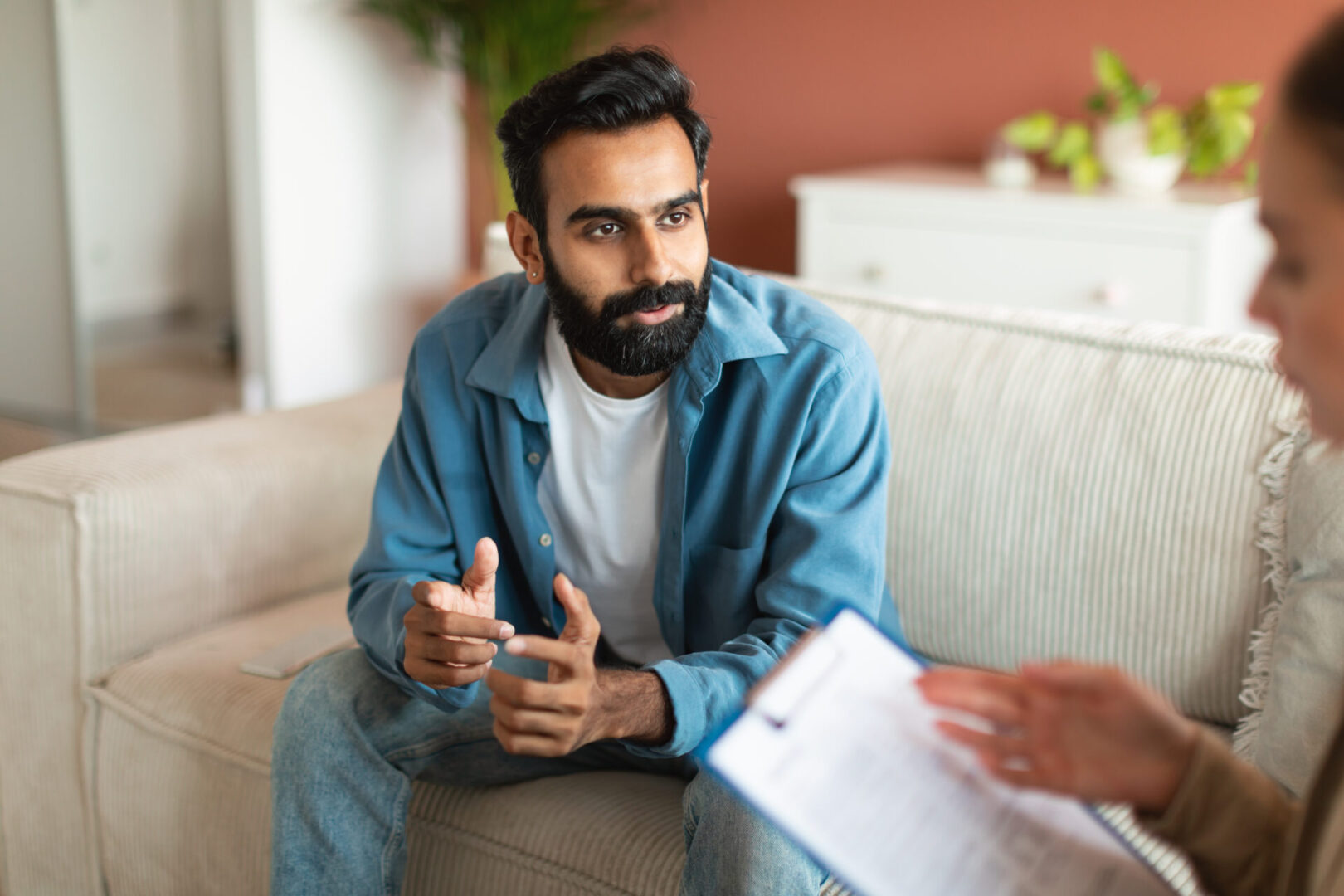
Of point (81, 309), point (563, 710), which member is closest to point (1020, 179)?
point (563, 710)

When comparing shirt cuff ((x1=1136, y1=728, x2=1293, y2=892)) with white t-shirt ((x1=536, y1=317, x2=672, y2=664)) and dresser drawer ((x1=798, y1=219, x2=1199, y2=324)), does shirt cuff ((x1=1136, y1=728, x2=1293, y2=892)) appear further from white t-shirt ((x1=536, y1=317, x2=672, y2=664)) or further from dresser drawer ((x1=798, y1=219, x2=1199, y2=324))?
dresser drawer ((x1=798, y1=219, x2=1199, y2=324))

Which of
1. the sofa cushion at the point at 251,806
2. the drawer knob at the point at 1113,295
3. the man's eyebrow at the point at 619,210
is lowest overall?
the sofa cushion at the point at 251,806

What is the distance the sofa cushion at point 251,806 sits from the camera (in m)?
1.22

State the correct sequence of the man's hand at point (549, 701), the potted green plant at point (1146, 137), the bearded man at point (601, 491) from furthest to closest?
the potted green plant at point (1146, 137), the bearded man at point (601, 491), the man's hand at point (549, 701)

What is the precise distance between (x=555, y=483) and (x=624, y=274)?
0.25m

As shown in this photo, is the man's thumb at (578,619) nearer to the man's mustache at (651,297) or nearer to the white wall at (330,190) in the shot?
the man's mustache at (651,297)

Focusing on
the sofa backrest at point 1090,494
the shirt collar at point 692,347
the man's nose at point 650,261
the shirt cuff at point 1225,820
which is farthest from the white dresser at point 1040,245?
the shirt cuff at point 1225,820

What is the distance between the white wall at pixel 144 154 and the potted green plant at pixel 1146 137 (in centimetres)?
209

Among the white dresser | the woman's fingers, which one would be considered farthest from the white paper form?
the white dresser

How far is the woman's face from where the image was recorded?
0.58m

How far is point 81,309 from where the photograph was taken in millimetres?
3387

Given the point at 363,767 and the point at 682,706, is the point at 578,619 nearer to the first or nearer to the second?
the point at 682,706

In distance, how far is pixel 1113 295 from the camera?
2381mm

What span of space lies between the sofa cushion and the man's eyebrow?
58 centimetres
